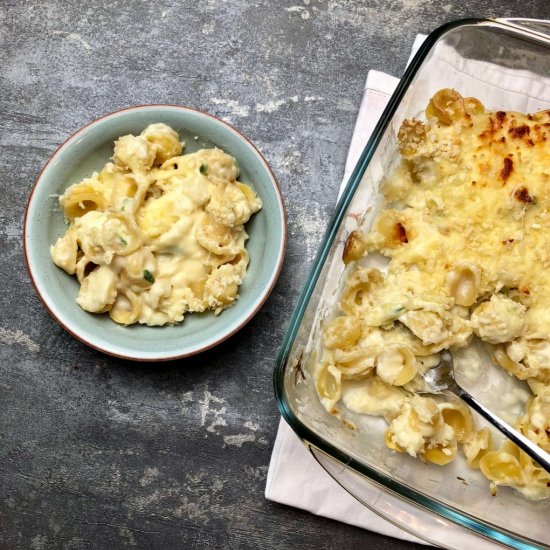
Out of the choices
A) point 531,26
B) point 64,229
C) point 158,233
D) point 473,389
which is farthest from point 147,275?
point 531,26

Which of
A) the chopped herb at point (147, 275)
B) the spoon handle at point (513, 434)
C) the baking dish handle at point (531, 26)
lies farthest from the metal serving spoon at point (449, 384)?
the baking dish handle at point (531, 26)

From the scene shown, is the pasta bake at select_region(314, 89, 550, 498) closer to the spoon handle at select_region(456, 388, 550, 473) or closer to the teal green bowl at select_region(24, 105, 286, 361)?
the spoon handle at select_region(456, 388, 550, 473)

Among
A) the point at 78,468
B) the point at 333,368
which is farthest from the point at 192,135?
the point at 78,468

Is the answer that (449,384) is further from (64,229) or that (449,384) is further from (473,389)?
(64,229)

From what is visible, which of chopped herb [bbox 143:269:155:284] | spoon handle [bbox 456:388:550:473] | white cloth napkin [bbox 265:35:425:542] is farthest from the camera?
white cloth napkin [bbox 265:35:425:542]

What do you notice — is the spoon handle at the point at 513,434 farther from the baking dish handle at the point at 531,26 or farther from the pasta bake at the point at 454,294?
the baking dish handle at the point at 531,26

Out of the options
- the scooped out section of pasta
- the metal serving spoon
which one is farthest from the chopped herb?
the metal serving spoon
